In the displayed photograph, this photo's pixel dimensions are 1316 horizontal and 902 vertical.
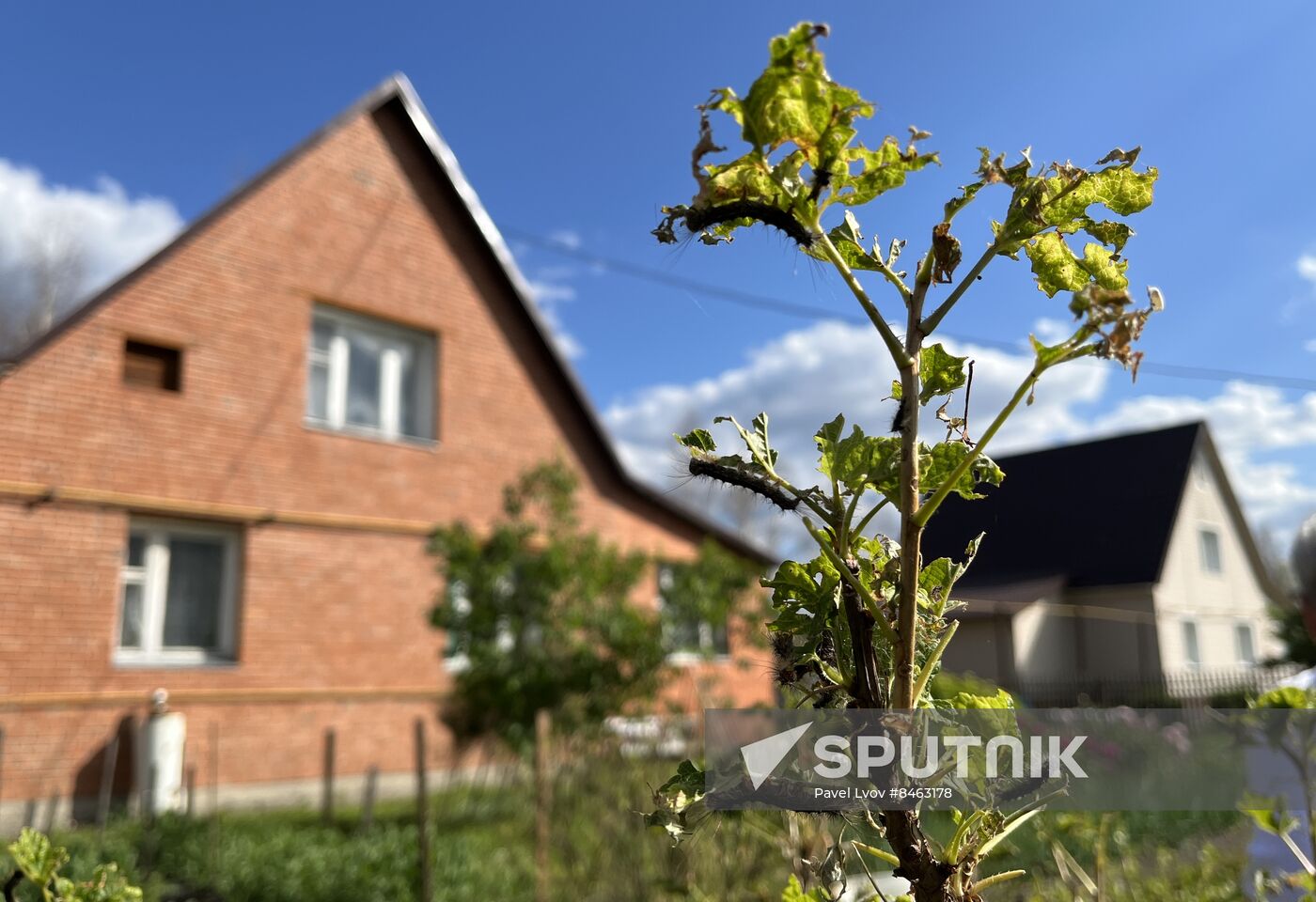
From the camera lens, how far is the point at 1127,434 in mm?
9977

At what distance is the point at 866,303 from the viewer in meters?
0.95

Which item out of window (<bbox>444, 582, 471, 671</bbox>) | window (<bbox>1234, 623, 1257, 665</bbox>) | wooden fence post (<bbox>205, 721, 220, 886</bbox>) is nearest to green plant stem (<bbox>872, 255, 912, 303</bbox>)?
wooden fence post (<bbox>205, 721, 220, 886</bbox>)

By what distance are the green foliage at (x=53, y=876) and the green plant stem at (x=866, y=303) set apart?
4.72 ft

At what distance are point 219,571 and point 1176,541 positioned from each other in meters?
16.4

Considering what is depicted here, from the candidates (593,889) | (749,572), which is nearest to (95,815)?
(593,889)

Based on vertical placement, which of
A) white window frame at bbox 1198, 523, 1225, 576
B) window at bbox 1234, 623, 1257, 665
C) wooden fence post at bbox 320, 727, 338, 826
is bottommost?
wooden fence post at bbox 320, 727, 338, 826

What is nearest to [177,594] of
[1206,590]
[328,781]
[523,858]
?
[328,781]

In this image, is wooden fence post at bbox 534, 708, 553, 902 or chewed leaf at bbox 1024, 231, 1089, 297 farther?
wooden fence post at bbox 534, 708, 553, 902

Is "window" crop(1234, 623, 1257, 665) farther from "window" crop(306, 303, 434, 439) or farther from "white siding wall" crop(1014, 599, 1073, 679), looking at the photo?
"window" crop(306, 303, 434, 439)

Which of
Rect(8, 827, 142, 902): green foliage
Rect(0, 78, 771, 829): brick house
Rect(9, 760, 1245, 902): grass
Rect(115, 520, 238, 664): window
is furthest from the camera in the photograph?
Rect(115, 520, 238, 664): window

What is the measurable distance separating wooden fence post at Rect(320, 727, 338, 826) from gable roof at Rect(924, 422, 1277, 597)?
6.75m

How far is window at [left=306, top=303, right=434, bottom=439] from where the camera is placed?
38.6 feet

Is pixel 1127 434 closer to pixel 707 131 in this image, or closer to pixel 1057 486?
pixel 1057 486

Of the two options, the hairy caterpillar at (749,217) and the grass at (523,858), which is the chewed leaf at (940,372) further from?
the grass at (523,858)
